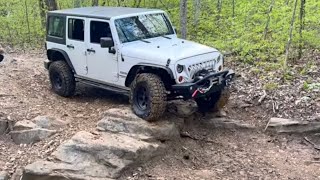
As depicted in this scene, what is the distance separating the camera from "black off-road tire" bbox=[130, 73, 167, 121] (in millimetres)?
6773

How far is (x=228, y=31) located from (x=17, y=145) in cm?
793

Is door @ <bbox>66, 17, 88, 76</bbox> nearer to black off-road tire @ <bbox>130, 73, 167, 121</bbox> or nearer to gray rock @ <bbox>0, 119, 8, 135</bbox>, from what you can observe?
black off-road tire @ <bbox>130, 73, 167, 121</bbox>

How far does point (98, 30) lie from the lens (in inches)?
313

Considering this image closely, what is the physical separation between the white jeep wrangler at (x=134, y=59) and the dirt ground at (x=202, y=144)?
1.76 feet

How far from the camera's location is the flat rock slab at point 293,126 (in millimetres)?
7348

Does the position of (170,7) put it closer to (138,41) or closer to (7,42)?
(7,42)

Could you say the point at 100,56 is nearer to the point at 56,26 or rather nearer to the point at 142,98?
the point at 142,98

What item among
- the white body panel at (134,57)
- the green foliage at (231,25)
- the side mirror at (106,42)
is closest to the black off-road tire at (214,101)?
the white body panel at (134,57)

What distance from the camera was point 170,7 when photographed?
16.8m

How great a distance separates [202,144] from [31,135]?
Answer: 117 inches

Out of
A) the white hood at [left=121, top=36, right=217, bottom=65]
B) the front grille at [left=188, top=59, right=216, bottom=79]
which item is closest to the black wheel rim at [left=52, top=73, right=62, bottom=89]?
the white hood at [left=121, top=36, right=217, bottom=65]

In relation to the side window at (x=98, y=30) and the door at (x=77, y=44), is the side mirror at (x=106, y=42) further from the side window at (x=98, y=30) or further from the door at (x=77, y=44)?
the door at (x=77, y=44)

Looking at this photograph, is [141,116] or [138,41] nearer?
[141,116]

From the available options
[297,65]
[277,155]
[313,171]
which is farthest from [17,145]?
[297,65]
